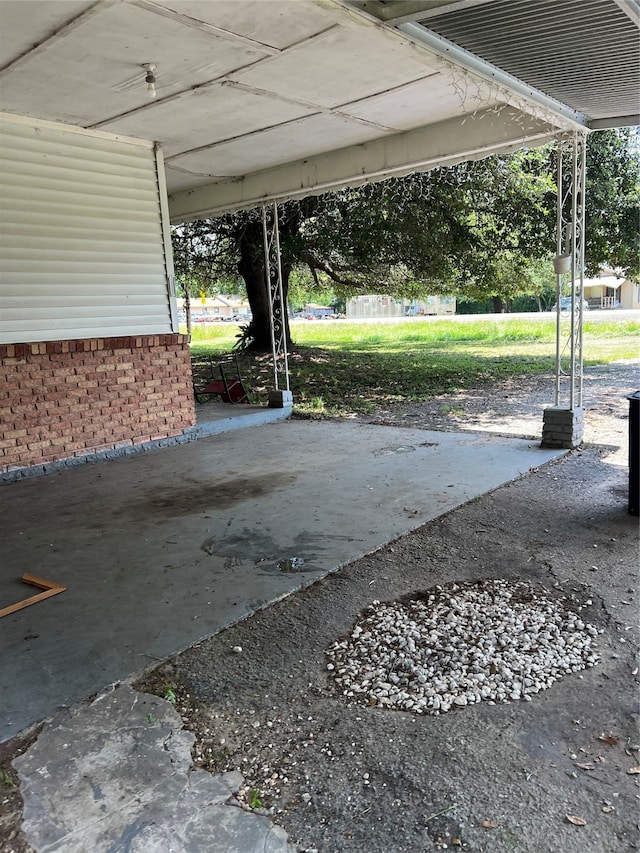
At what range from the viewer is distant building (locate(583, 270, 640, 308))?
47509 millimetres

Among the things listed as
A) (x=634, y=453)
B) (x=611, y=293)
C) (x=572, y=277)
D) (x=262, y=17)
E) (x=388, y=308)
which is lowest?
(x=634, y=453)

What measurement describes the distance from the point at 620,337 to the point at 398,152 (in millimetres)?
16588

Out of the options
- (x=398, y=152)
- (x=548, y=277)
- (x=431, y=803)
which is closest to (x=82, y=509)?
(x=431, y=803)

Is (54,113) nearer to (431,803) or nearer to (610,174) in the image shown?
(431,803)

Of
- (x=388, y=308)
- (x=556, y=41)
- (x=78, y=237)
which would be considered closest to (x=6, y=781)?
(x=556, y=41)

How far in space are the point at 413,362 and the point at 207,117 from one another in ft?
37.3

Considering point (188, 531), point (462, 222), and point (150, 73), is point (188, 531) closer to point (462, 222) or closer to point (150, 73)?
point (150, 73)

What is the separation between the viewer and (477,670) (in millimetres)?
2896

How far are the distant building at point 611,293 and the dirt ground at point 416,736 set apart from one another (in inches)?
1771

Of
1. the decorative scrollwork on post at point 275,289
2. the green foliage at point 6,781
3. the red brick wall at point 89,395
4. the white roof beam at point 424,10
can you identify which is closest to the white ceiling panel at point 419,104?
the white roof beam at point 424,10

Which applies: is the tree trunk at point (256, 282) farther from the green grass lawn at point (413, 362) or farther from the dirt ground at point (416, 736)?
the dirt ground at point (416, 736)

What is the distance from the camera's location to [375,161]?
7625 mm

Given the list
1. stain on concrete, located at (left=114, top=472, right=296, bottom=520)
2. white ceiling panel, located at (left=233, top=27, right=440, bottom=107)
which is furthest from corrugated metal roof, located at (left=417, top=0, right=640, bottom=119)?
stain on concrete, located at (left=114, top=472, right=296, bottom=520)

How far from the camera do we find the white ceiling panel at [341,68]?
15.1 feet
